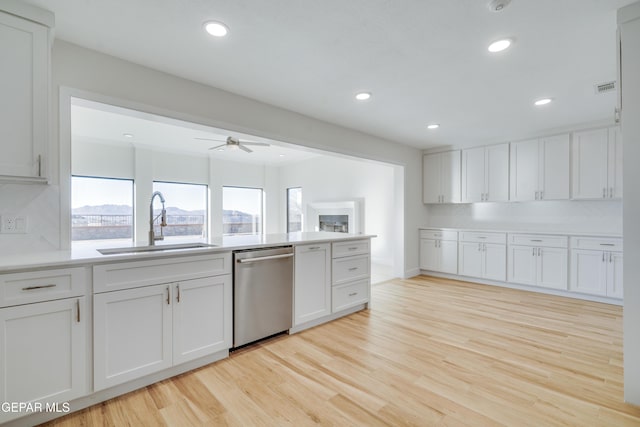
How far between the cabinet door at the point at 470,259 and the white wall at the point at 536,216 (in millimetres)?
577

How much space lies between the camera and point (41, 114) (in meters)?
1.83

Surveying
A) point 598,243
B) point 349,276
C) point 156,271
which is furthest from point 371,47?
point 598,243

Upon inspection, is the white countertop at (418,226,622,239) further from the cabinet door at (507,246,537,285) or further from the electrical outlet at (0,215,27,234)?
the electrical outlet at (0,215,27,234)

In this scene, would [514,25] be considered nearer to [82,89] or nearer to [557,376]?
[557,376]

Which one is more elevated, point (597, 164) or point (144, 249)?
point (597, 164)

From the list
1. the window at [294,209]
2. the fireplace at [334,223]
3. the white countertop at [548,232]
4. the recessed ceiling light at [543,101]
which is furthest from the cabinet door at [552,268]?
the window at [294,209]

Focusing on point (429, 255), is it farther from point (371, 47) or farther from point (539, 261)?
point (371, 47)

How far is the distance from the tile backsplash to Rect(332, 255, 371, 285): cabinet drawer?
8.02ft

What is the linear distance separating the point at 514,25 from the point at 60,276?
3.22 metres

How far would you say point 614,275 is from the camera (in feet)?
12.5

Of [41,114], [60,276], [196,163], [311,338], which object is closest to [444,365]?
[311,338]

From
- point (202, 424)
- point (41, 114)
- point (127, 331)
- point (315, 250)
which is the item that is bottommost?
point (202, 424)

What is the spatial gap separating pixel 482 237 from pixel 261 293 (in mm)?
4025

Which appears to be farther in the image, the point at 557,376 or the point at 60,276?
the point at 557,376
